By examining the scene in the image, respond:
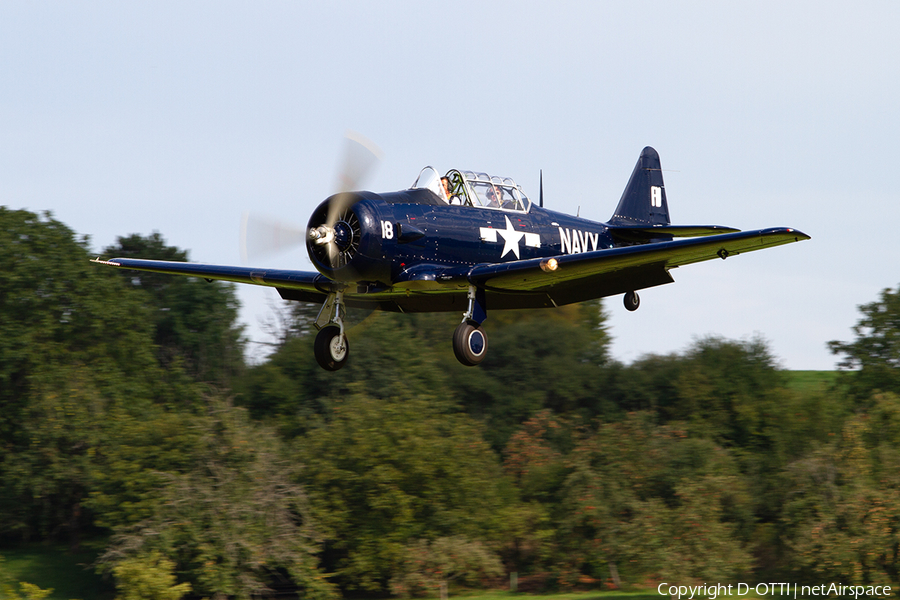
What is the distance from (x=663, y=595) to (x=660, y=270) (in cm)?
2844

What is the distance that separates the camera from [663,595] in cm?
3938

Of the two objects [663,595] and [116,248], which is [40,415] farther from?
[663,595]

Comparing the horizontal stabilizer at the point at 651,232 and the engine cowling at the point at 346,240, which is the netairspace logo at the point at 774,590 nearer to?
the horizontal stabilizer at the point at 651,232

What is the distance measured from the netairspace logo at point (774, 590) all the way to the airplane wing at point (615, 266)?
86.7 ft

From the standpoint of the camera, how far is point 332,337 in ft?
46.6

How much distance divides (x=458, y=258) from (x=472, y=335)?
1.31m

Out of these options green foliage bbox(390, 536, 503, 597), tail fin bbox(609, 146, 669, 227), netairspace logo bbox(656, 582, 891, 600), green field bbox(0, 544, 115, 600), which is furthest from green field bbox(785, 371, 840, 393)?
tail fin bbox(609, 146, 669, 227)

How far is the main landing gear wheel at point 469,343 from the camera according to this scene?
44.0 ft

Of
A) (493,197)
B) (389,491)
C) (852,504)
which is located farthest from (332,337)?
(852,504)

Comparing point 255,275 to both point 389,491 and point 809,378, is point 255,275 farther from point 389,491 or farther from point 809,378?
point 809,378

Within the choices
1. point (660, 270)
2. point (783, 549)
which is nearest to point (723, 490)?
point (783, 549)

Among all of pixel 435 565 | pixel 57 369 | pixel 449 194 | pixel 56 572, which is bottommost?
pixel 56 572

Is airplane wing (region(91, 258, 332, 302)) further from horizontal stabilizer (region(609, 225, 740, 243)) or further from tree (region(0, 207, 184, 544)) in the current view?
tree (region(0, 207, 184, 544))

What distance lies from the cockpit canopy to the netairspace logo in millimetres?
26961
